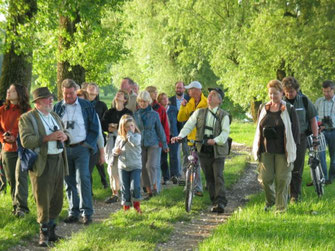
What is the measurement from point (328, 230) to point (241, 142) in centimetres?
1888

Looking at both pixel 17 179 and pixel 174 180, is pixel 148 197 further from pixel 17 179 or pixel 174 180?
pixel 17 179

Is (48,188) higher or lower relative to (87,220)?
higher

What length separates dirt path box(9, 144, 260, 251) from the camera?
7.65 metres

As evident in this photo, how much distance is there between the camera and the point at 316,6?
24.7 metres

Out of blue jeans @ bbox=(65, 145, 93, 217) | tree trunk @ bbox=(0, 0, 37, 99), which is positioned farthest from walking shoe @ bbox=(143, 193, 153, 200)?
tree trunk @ bbox=(0, 0, 37, 99)

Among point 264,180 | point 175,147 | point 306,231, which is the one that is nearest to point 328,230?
point 306,231

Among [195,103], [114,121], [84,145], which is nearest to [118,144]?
[84,145]

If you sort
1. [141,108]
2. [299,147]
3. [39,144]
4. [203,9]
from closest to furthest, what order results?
[39,144] → [299,147] → [141,108] → [203,9]

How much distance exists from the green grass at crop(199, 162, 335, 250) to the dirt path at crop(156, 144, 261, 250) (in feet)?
1.07

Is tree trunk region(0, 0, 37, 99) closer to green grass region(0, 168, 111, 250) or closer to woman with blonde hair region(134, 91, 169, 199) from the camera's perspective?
woman with blonde hair region(134, 91, 169, 199)

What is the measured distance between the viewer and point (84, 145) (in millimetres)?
9070

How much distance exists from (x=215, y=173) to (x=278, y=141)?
4.66 ft

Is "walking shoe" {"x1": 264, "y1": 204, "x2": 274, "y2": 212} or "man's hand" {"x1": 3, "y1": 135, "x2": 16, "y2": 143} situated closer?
"man's hand" {"x1": 3, "y1": 135, "x2": 16, "y2": 143}

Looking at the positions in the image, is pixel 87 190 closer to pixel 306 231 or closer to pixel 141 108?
pixel 141 108
